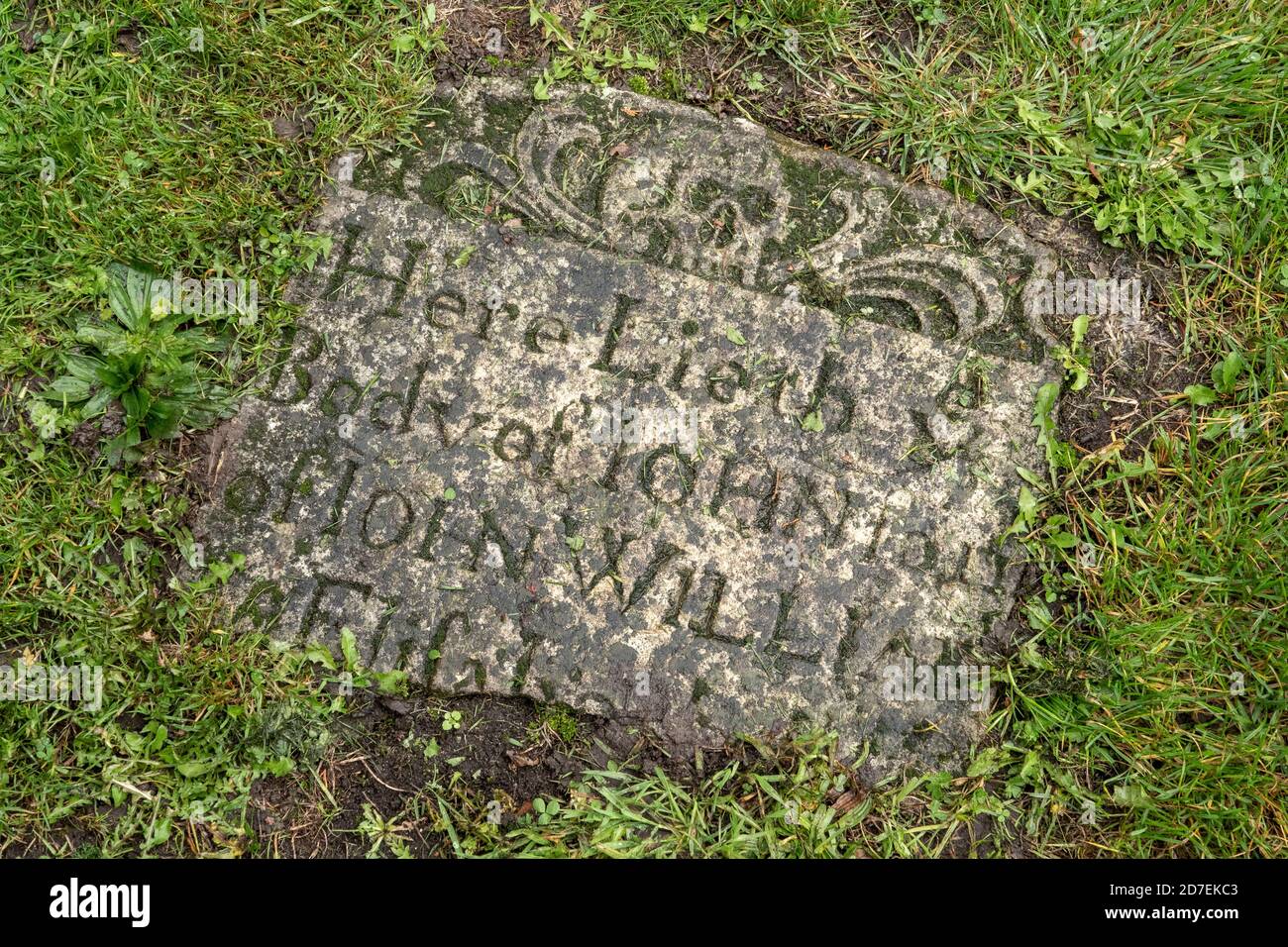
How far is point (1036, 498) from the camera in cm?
267

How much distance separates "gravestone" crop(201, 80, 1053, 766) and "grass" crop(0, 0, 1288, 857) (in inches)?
6.1

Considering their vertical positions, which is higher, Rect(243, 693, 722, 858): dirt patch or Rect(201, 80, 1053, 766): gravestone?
Rect(201, 80, 1053, 766): gravestone

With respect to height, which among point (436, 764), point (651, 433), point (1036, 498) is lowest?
point (436, 764)

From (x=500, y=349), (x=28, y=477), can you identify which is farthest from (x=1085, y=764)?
(x=28, y=477)

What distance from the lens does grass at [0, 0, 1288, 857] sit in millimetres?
2549

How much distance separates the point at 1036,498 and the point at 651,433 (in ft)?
3.53

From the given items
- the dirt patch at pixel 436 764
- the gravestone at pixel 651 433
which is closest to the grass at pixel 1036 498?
the dirt patch at pixel 436 764

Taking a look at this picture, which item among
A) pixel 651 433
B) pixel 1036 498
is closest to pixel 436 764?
pixel 651 433

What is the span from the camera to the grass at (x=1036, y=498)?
2.55 metres

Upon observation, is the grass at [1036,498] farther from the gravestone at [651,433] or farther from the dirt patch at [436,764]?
the gravestone at [651,433]

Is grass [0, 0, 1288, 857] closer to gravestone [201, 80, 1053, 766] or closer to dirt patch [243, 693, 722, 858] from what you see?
dirt patch [243, 693, 722, 858]

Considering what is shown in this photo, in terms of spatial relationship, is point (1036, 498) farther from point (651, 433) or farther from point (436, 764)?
point (436, 764)

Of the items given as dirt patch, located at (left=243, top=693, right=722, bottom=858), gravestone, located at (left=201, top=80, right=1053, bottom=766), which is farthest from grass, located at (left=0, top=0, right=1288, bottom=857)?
gravestone, located at (left=201, top=80, right=1053, bottom=766)
